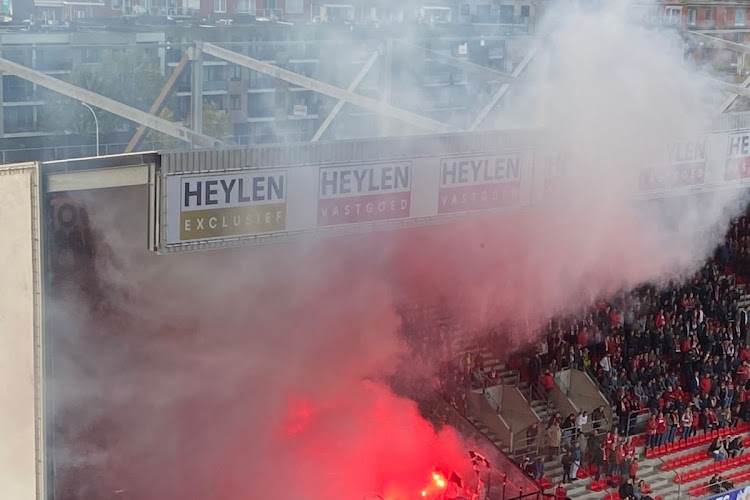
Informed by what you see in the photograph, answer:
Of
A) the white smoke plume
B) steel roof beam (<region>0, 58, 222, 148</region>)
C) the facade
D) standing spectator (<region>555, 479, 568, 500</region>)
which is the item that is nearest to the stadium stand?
standing spectator (<region>555, 479, 568, 500</region>)

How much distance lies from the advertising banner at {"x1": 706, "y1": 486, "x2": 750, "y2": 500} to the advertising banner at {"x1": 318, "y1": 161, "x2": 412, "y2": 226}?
4794 mm

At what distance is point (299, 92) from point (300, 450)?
509cm

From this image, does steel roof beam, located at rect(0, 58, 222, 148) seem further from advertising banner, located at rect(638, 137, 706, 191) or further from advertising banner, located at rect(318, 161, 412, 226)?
advertising banner, located at rect(638, 137, 706, 191)

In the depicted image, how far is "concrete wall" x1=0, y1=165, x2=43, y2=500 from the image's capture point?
26.7 feet

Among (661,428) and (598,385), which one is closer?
(661,428)

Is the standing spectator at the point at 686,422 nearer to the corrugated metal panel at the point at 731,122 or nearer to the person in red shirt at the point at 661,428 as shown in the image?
the person in red shirt at the point at 661,428

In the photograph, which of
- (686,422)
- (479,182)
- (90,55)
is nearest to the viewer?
(479,182)

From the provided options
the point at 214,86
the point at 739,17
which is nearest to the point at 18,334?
the point at 214,86

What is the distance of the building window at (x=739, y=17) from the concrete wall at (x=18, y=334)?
1710cm

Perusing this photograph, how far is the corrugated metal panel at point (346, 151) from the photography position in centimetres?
840

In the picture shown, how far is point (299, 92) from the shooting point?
14328 millimetres

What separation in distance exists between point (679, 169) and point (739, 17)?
11.5 meters

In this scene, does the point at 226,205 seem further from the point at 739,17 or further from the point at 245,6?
the point at 739,17

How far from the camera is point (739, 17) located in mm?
22156
